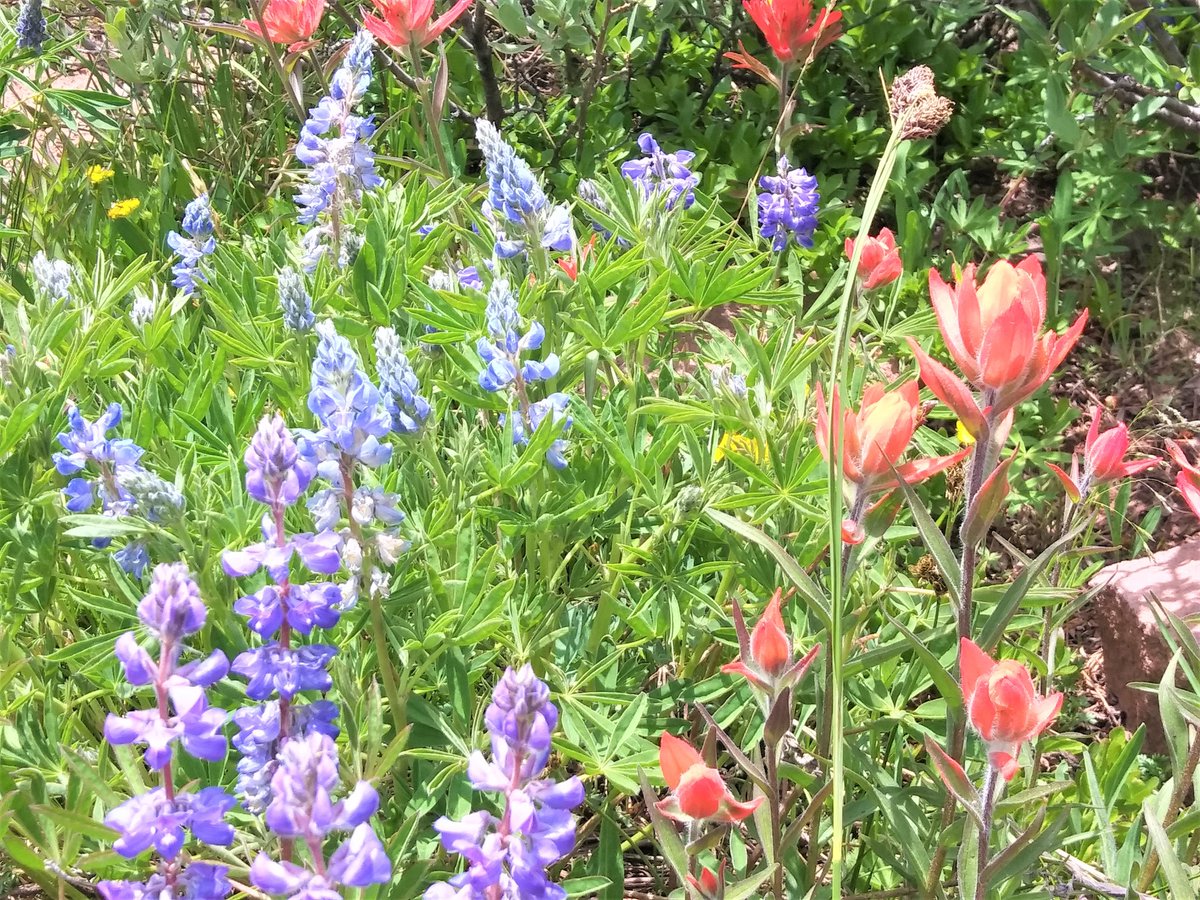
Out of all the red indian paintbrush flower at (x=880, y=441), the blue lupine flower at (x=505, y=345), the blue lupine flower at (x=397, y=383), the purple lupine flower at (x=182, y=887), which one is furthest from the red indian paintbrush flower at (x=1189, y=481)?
the purple lupine flower at (x=182, y=887)

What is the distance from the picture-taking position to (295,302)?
1577 millimetres

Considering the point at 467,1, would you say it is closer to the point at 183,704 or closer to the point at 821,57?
the point at 821,57

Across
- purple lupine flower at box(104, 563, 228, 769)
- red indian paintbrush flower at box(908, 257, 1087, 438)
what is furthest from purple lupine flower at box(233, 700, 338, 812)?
red indian paintbrush flower at box(908, 257, 1087, 438)

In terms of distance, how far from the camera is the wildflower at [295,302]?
156cm

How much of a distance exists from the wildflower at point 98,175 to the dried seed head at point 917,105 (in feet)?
8.13

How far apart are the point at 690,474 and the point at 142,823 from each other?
3.86 ft

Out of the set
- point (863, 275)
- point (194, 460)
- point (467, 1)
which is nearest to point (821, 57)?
point (467, 1)

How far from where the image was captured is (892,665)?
1689 mm

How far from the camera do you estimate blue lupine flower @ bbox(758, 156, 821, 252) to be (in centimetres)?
232

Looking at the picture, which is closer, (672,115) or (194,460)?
(194,460)

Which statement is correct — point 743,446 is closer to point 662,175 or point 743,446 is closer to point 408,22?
point 662,175

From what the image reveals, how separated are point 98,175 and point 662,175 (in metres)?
1.87

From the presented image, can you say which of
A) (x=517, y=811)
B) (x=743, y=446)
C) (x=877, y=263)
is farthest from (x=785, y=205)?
(x=517, y=811)

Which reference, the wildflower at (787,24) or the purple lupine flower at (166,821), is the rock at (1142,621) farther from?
the purple lupine flower at (166,821)
